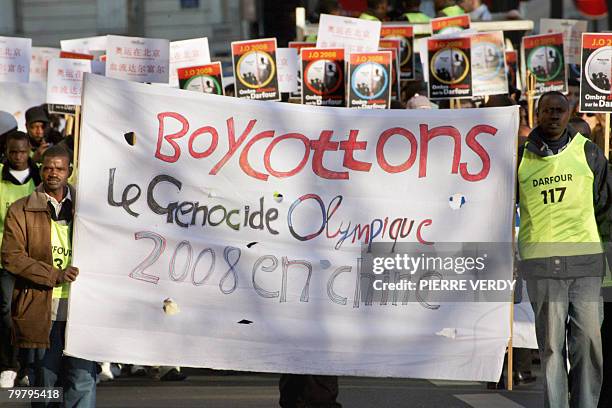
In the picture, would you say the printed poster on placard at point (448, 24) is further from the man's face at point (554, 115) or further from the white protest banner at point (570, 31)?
the man's face at point (554, 115)

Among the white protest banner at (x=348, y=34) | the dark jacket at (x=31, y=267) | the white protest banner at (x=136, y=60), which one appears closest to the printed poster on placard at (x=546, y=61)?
the white protest banner at (x=348, y=34)

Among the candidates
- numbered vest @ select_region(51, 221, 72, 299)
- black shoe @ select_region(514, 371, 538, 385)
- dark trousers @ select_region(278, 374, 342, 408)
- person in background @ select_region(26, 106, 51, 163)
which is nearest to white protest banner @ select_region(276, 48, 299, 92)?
person in background @ select_region(26, 106, 51, 163)

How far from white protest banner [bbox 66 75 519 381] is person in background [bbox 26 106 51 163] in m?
5.24

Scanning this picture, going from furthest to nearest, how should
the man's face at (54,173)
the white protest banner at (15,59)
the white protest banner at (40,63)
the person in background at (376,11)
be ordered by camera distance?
the white protest banner at (40,63) < the person in background at (376,11) < the white protest banner at (15,59) < the man's face at (54,173)

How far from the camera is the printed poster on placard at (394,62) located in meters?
13.2

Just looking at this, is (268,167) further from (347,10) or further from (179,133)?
(347,10)

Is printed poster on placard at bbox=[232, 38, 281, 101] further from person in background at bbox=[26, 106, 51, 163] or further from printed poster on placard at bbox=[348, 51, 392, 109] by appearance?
person in background at bbox=[26, 106, 51, 163]

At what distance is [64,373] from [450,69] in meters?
5.72

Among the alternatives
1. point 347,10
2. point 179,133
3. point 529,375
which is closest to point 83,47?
point 347,10

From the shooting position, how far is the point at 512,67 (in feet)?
47.6

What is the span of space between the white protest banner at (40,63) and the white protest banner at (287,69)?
3816 millimetres

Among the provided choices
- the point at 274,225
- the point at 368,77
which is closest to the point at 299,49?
the point at 368,77

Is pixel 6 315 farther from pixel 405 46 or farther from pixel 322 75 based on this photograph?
pixel 405 46

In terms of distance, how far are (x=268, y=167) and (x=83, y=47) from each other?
7.72 metres
